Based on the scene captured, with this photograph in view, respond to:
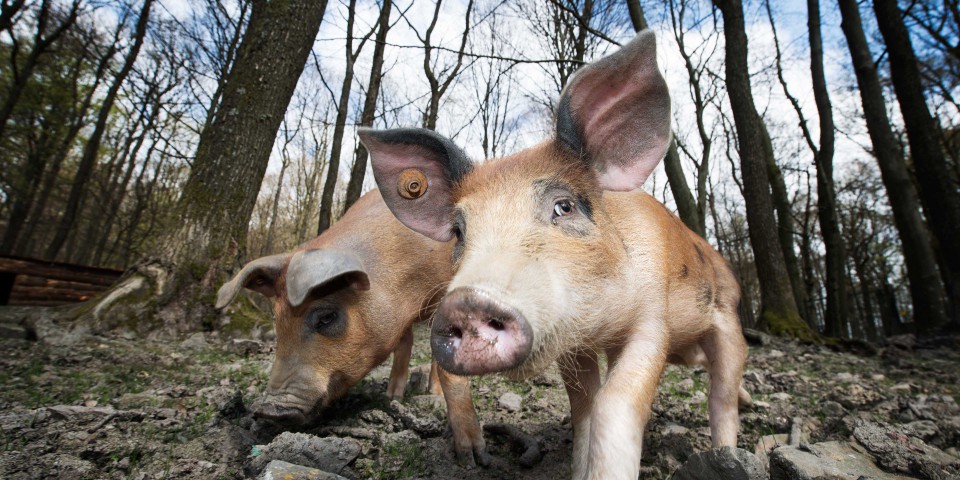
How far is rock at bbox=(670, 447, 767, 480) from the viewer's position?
1.75 metres

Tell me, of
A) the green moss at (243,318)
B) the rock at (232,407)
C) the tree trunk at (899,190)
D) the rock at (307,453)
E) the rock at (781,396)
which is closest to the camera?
the rock at (307,453)

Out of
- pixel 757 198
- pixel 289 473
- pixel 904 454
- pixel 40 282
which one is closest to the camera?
pixel 289 473

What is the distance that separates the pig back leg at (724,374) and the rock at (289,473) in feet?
6.76

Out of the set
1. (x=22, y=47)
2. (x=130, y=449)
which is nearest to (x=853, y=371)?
(x=130, y=449)

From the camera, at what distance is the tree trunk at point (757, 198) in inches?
317

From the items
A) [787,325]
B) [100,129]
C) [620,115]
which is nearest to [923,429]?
[620,115]

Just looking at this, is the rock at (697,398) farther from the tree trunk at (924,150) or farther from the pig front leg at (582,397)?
the tree trunk at (924,150)

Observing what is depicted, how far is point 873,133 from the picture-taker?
842 cm

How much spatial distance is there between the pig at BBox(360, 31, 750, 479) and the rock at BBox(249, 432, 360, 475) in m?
1.00

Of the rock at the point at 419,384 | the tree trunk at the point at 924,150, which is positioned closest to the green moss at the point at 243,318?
the rock at the point at 419,384

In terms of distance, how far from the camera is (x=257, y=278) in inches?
140

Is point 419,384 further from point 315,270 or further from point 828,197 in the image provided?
point 828,197

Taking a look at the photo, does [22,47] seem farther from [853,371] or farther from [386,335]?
[853,371]

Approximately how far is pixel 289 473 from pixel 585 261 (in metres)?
1.36
